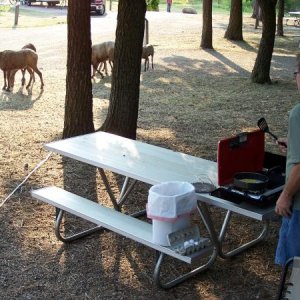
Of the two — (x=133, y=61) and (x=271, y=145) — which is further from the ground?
(x=133, y=61)

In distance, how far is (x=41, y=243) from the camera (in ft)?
14.9

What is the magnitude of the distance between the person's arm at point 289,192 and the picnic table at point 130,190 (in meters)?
0.28

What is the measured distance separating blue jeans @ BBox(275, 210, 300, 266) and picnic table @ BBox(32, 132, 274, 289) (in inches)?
7.8

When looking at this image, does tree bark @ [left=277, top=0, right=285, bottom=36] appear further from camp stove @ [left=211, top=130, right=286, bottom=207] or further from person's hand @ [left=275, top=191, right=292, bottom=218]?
person's hand @ [left=275, top=191, right=292, bottom=218]

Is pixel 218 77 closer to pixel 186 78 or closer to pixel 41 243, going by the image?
pixel 186 78

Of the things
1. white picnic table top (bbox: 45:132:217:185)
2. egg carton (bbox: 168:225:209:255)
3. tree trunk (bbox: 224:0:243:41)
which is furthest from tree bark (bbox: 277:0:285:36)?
egg carton (bbox: 168:225:209:255)

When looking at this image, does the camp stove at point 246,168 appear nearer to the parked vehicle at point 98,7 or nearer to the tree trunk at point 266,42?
the tree trunk at point 266,42

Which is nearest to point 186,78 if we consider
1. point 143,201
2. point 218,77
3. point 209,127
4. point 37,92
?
point 218,77

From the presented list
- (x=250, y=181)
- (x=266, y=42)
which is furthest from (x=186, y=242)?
(x=266, y=42)

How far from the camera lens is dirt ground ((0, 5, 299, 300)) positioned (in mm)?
3904

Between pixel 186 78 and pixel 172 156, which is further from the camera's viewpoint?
pixel 186 78

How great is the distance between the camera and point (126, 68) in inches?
267

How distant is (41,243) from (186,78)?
928 cm

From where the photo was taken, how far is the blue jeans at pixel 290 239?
3045 millimetres
